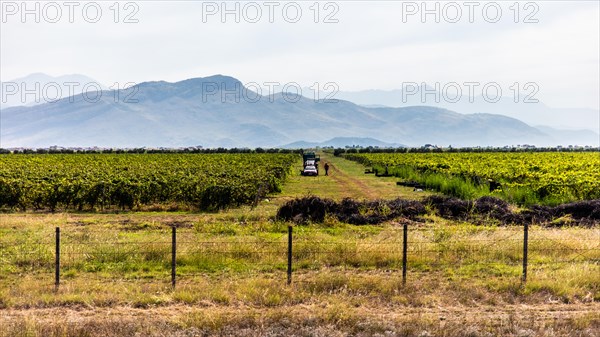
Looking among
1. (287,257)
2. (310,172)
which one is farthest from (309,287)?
(310,172)

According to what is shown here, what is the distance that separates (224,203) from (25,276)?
18955 millimetres

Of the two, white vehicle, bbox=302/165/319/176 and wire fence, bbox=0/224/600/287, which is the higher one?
white vehicle, bbox=302/165/319/176

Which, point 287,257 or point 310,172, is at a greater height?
point 310,172

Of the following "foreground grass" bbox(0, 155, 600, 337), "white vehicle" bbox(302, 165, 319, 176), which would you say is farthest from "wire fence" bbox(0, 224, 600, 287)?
"white vehicle" bbox(302, 165, 319, 176)

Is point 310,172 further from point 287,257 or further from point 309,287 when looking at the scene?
point 309,287

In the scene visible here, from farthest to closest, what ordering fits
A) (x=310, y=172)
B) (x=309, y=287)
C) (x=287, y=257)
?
1. (x=310, y=172)
2. (x=287, y=257)
3. (x=309, y=287)

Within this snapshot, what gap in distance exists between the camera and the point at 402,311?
491 inches

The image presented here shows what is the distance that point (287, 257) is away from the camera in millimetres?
16953

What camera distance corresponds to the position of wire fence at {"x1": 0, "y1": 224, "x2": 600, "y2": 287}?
1577 centimetres

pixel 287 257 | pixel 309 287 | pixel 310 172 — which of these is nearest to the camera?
pixel 309 287

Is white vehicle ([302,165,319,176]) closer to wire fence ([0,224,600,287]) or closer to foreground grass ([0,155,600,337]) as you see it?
foreground grass ([0,155,600,337])

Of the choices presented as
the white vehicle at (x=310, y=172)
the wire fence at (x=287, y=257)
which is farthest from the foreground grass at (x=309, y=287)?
the white vehicle at (x=310, y=172)

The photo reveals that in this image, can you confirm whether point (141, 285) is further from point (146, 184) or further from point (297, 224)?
point (146, 184)

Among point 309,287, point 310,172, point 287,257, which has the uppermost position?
point 310,172
